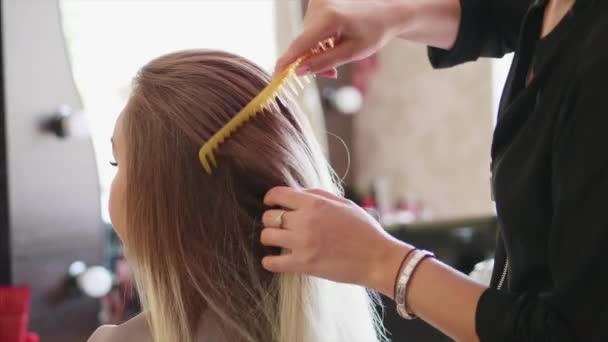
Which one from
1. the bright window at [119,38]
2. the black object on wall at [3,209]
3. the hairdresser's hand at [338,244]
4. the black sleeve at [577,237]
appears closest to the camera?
the black sleeve at [577,237]

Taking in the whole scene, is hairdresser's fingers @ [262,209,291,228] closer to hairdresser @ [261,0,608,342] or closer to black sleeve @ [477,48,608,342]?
hairdresser @ [261,0,608,342]

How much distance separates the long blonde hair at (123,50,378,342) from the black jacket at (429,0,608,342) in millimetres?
262

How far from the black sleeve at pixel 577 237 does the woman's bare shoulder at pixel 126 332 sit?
1.64 feet

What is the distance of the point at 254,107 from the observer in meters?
0.96

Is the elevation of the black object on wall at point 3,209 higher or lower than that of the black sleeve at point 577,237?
lower

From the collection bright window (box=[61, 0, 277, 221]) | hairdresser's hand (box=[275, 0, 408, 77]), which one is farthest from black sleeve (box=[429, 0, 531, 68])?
bright window (box=[61, 0, 277, 221])

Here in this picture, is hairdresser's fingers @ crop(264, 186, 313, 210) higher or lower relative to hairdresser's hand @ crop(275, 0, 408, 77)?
lower

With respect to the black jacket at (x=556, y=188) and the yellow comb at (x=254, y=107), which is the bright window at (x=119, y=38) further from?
the black jacket at (x=556, y=188)

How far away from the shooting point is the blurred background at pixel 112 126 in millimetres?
1462

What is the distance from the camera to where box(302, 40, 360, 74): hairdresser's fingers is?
1.00 meters

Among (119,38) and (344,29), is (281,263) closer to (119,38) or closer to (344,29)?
(344,29)

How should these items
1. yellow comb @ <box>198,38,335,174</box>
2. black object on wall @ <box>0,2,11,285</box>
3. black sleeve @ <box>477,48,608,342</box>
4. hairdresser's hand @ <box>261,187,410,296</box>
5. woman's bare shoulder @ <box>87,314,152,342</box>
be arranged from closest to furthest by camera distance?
black sleeve @ <box>477,48,608,342</box> → hairdresser's hand @ <box>261,187,410,296</box> → yellow comb @ <box>198,38,335,174</box> → woman's bare shoulder @ <box>87,314,152,342</box> → black object on wall @ <box>0,2,11,285</box>

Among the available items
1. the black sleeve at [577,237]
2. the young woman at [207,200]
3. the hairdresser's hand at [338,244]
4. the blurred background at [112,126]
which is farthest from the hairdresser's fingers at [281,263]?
the blurred background at [112,126]

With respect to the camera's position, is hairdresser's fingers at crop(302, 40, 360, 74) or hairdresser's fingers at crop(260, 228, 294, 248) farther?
hairdresser's fingers at crop(302, 40, 360, 74)
